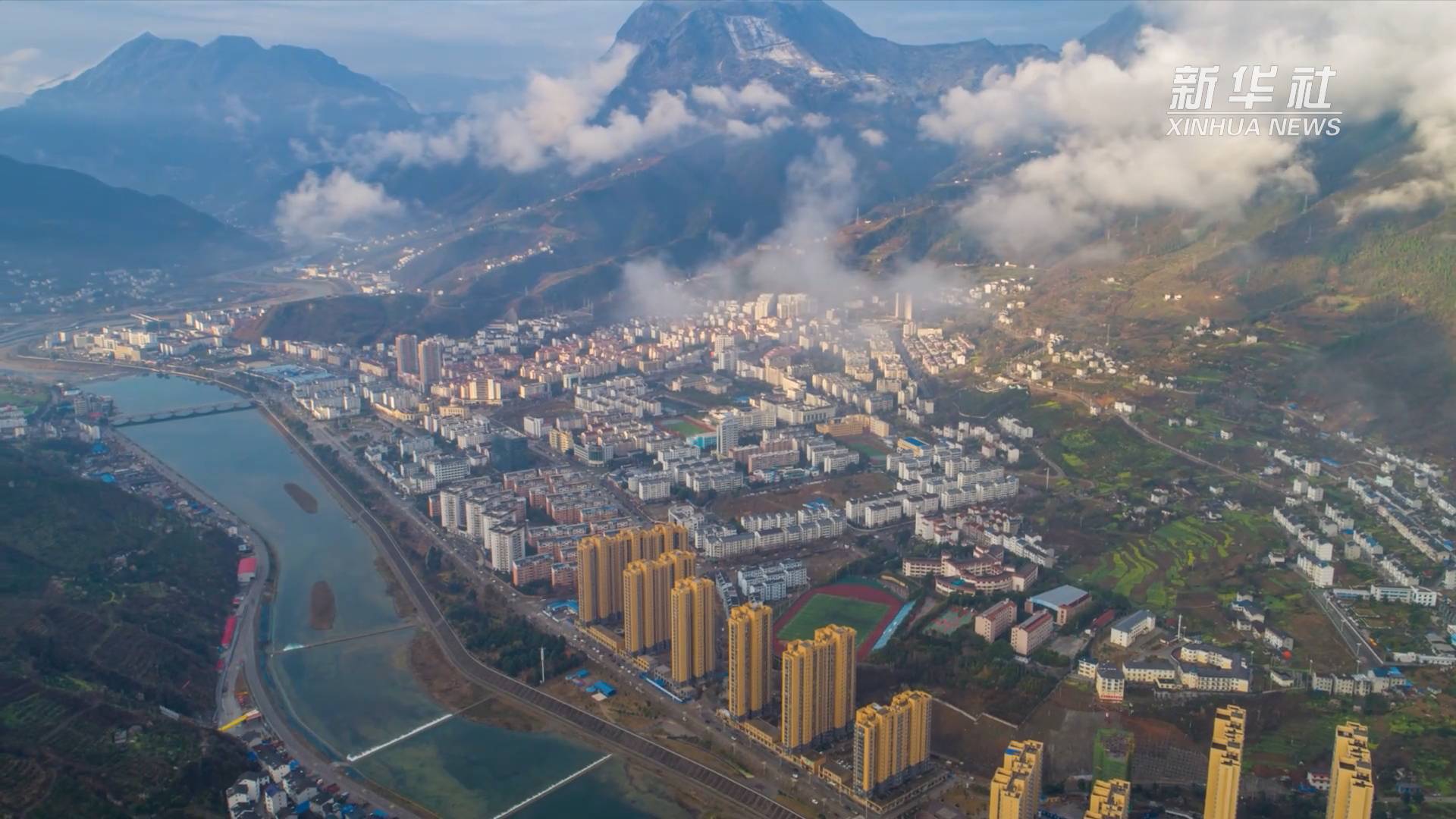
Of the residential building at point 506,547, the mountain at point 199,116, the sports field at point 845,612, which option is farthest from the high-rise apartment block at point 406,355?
the mountain at point 199,116

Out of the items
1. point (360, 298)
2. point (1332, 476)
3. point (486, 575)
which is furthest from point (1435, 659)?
point (360, 298)

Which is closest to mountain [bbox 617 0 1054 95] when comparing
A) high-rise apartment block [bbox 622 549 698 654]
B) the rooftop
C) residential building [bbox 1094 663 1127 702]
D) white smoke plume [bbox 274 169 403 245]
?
white smoke plume [bbox 274 169 403 245]

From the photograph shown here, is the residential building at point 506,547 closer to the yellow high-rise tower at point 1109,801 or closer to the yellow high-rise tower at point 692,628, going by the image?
the yellow high-rise tower at point 692,628

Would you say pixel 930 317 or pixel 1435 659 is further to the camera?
pixel 930 317

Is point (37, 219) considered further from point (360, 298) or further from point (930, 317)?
point (930, 317)

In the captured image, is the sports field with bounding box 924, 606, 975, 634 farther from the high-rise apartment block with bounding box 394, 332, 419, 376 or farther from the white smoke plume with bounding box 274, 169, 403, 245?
the white smoke plume with bounding box 274, 169, 403, 245
